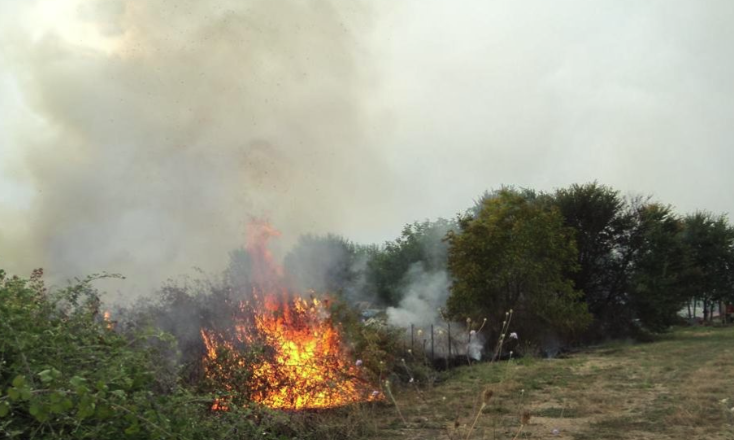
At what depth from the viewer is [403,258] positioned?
1577 inches

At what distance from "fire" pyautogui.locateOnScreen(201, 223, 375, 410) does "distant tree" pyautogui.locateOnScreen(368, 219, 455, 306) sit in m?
26.1

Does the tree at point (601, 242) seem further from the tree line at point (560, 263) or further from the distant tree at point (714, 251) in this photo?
the distant tree at point (714, 251)

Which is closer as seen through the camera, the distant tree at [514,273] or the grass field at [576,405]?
the grass field at [576,405]

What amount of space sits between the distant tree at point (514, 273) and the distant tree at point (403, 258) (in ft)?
45.7

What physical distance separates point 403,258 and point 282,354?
32.2 meters

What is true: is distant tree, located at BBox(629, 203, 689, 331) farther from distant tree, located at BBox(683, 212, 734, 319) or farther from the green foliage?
the green foliage

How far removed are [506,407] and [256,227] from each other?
19.2ft

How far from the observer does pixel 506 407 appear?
347 inches

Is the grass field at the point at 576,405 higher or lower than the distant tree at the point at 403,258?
lower

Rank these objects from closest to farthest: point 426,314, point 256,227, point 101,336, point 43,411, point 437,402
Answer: point 43,411 < point 101,336 < point 437,402 < point 256,227 < point 426,314

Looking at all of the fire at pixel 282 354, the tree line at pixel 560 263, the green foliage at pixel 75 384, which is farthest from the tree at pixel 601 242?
the green foliage at pixel 75 384

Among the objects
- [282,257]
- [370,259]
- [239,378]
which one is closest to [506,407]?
→ [239,378]

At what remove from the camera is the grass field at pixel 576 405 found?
7.07 meters

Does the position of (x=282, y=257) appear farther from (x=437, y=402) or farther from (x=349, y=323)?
(x=437, y=402)
